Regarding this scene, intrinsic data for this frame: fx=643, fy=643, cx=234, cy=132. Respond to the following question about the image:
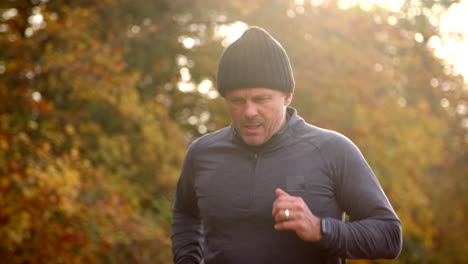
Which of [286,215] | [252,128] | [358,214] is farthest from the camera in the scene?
[252,128]

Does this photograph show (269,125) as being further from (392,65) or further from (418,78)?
(418,78)

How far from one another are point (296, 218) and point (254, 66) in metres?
0.77

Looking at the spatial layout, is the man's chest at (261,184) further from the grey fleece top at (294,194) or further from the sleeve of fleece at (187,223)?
the sleeve of fleece at (187,223)

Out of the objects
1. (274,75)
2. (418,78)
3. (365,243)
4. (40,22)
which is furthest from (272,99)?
(418,78)

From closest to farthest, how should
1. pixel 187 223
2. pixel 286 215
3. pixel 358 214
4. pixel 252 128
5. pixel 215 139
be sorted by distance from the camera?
pixel 286 215
pixel 358 214
pixel 252 128
pixel 215 139
pixel 187 223

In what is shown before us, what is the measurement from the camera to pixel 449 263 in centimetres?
1994

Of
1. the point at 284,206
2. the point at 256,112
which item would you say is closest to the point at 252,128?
the point at 256,112

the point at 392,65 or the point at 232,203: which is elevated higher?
the point at 392,65

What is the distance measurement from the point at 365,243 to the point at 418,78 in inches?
506

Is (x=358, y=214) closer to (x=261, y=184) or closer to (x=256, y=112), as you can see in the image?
(x=261, y=184)

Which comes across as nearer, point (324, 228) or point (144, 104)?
point (324, 228)

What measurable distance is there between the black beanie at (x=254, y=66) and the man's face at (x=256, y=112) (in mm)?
32

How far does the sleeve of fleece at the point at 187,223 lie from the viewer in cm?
323

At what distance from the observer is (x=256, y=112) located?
112 inches
